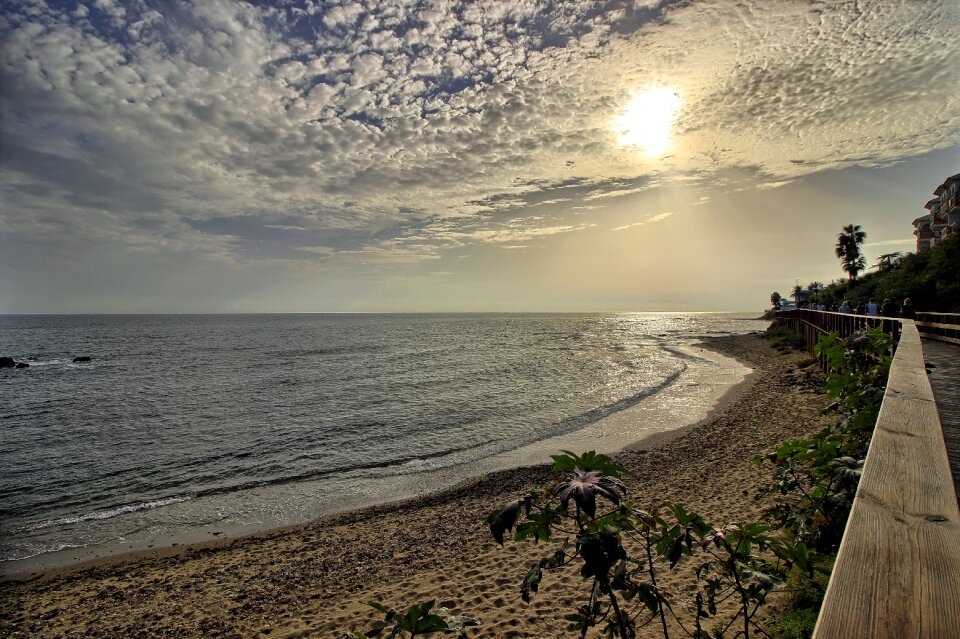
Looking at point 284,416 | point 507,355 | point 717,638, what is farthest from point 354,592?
point 507,355

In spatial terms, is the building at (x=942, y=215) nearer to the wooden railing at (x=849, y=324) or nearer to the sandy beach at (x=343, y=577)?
the wooden railing at (x=849, y=324)

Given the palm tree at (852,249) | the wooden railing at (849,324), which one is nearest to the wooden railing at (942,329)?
the wooden railing at (849,324)

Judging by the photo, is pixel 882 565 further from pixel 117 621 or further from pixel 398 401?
pixel 398 401

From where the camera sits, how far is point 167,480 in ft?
48.6

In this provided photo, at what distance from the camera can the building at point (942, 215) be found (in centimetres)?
5131

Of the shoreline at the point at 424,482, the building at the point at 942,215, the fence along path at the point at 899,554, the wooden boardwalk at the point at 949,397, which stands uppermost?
the building at the point at 942,215

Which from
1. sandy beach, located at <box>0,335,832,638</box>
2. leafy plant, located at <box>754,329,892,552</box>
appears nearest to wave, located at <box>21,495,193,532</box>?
sandy beach, located at <box>0,335,832,638</box>

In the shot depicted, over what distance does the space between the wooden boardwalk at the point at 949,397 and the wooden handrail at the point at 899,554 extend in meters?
0.50

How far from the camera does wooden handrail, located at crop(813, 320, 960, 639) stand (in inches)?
37.0

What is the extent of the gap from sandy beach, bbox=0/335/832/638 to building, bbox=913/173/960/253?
49.2 metres

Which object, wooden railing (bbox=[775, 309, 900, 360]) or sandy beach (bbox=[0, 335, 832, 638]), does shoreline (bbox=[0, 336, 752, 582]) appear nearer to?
sandy beach (bbox=[0, 335, 832, 638])

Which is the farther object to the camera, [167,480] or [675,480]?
[167,480]

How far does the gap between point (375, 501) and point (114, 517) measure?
638 cm

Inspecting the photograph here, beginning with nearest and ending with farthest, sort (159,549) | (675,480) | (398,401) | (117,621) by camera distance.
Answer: (117,621) < (159,549) < (675,480) < (398,401)
